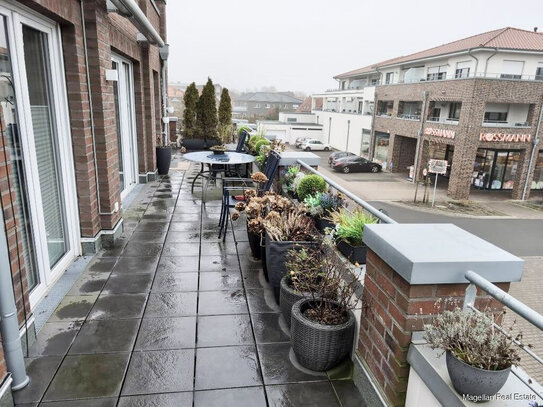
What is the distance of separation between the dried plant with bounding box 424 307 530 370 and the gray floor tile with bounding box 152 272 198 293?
8.88 feet

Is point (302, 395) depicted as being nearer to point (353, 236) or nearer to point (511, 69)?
point (353, 236)

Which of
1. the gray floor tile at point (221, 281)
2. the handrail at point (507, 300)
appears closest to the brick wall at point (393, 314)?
the handrail at point (507, 300)

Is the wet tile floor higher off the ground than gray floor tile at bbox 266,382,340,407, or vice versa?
the wet tile floor

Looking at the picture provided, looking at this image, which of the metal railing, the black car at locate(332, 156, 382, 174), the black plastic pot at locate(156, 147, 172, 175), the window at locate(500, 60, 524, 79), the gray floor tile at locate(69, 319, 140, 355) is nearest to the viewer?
the metal railing

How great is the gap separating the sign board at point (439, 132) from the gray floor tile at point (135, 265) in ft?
66.3

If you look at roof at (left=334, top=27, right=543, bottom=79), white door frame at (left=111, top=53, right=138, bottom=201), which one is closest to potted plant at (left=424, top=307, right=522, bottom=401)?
white door frame at (left=111, top=53, right=138, bottom=201)

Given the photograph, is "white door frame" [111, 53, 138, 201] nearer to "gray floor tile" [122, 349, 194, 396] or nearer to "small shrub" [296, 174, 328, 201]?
"small shrub" [296, 174, 328, 201]

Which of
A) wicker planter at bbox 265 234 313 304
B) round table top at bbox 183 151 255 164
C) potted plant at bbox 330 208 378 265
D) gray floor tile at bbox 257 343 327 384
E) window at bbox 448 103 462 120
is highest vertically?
window at bbox 448 103 462 120

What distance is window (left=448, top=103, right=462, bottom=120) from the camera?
21781 mm

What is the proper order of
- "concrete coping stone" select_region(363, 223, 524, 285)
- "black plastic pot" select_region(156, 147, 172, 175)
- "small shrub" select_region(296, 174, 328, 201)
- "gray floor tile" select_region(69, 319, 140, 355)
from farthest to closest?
"black plastic pot" select_region(156, 147, 172, 175) < "small shrub" select_region(296, 174, 328, 201) < "gray floor tile" select_region(69, 319, 140, 355) < "concrete coping stone" select_region(363, 223, 524, 285)

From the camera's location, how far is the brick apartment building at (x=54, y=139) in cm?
301

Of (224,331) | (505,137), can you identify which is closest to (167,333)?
(224,331)

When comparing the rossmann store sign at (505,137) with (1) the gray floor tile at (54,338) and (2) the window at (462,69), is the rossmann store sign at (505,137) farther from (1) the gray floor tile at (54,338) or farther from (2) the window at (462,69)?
(1) the gray floor tile at (54,338)

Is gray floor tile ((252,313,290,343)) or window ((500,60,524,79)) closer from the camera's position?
gray floor tile ((252,313,290,343))
